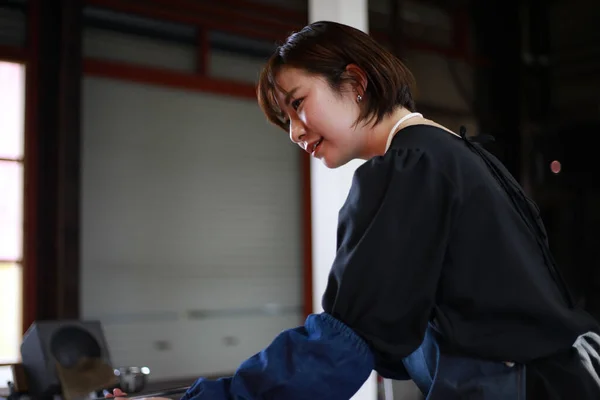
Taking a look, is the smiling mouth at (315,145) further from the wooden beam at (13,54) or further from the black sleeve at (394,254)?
the wooden beam at (13,54)

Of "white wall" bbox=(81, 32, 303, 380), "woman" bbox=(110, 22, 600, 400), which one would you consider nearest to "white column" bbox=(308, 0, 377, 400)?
"white wall" bbox=(81, 32, 303, 380)

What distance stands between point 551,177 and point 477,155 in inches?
193

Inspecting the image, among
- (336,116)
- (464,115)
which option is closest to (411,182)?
(336,116)

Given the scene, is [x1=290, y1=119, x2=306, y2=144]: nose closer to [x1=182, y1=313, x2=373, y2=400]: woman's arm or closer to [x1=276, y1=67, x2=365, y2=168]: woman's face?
[x1=276, y1=67, x2=365, y2=168]: woman's face

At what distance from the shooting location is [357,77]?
90 centimetres

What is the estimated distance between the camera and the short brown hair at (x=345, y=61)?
0.90m

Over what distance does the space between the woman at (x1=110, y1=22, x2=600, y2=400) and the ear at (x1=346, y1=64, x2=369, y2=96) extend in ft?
0.32

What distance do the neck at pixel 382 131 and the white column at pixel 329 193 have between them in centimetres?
172

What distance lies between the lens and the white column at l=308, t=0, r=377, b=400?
2.74m

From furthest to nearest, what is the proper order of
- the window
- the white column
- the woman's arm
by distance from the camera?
1. the window
2. the white column
3. the woman's arm

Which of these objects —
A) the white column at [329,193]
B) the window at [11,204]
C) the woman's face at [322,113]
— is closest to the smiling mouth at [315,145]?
the woman's face at [322,113]

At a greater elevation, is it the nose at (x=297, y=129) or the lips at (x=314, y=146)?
the nose at (x=297, y=129)

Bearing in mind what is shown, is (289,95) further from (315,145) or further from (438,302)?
(438,302)

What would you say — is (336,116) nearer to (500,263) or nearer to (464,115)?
(500,263)
